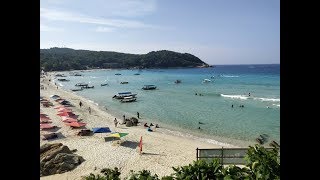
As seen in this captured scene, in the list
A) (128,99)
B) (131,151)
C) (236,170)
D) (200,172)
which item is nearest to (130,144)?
(131,151)

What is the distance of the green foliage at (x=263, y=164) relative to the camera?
6.12 metres

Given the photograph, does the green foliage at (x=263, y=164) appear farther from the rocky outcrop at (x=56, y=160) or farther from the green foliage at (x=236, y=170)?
the rocky outcrop at (x=56, y=160)

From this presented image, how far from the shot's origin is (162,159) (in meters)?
24.8

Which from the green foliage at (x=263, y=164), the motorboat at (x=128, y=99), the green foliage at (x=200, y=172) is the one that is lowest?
the motorboat at (x=128, y=99)

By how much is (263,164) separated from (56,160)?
17.1 meters

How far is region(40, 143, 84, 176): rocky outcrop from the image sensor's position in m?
20.1

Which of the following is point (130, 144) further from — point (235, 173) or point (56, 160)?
point (235, 173)

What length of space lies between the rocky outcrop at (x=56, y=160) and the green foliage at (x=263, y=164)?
16.1 metres

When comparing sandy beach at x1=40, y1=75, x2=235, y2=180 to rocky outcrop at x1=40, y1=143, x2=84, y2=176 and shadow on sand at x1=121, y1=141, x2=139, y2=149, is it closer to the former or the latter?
shadow on sand at x1=121, y1=141, x2=139, y2=149

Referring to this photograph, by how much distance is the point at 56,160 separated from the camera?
68.7 ft

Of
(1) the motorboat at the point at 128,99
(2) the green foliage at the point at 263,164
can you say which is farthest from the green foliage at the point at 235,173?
(1) the motorboat at the point at 128,99

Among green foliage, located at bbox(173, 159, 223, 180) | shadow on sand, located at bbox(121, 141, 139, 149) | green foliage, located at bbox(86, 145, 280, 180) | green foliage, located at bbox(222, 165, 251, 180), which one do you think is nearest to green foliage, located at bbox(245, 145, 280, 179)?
green foliage, located at bbox(86, 145, 280, 180)

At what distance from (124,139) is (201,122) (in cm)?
1437
